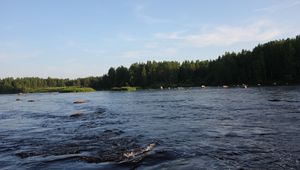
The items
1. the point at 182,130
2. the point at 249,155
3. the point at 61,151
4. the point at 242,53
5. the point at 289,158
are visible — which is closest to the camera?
the point at 289,158

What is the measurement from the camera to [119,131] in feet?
86.3

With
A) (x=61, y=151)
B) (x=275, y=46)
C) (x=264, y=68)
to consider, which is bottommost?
(x=61, y=151)

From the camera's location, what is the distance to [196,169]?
1416cm

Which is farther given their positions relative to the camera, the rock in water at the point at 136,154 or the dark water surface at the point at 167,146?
the rock in water at the point at 136,154

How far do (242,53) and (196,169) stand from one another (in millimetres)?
141311

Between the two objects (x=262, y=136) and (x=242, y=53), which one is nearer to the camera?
(x=262, y=136)

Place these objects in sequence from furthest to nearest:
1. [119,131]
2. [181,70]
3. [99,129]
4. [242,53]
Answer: [181,70] < [242,53] < [99,129] < [119,131]

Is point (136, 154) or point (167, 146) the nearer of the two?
point (136, 154)

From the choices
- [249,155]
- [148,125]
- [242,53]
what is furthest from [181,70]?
[249,155]

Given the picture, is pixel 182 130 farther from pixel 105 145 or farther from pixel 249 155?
pixel 249 155

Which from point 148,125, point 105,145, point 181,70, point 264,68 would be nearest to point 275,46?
point 264,68

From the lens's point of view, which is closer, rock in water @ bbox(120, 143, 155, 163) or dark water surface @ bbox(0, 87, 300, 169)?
dark water surface @ bbox(0, 87, 300, 169)

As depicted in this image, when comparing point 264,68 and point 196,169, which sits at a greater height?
point 264,68

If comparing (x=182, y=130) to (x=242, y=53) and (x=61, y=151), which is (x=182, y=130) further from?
(x=242, y=53)
